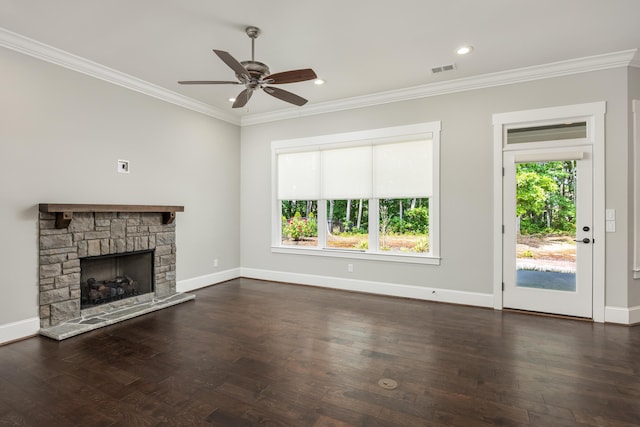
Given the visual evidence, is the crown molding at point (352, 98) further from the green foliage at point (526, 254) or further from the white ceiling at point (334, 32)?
the green foliage at point (526, 254)

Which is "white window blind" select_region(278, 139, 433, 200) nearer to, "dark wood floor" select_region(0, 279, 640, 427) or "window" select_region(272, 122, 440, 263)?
"window" select_region(272, 122, 440, 263)

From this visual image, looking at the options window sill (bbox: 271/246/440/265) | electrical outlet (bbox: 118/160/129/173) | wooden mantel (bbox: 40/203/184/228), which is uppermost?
Result: electrical outlet (bbox: 118/160/129/173)

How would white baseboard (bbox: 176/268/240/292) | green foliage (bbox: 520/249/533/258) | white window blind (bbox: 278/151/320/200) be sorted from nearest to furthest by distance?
green foliage (bbox: 520/249/533/258) < white baseboard (bbox: 176/268/240/292) < white window blind (bbox: 278/151/320/200)

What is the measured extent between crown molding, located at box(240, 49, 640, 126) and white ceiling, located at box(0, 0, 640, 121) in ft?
0.38

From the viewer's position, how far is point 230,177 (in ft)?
19.6

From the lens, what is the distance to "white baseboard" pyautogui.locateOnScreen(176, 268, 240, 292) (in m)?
5.07

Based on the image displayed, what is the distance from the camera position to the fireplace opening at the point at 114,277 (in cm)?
398

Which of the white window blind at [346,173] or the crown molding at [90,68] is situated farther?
the white window blind at [346,173]

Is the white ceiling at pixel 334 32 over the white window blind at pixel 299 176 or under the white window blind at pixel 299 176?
over

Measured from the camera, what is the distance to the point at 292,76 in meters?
2.91

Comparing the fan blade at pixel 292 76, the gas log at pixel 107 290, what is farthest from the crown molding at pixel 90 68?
the gas log at pixel 107 290

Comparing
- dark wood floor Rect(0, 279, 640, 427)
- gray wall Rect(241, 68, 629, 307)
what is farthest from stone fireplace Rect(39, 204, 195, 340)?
gray wall Rect(241, 68, 629, 307)

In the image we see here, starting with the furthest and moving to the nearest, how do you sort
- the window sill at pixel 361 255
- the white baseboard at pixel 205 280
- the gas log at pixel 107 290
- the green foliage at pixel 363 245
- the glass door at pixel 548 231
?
the green foliage at pixel 363 245
the white baseboard at pixel 205 280
the window sill at pixel 361 255
the gas log at pixel 107 290
the glass door at pixel 548 231

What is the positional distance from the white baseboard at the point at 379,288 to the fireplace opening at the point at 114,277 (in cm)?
186
